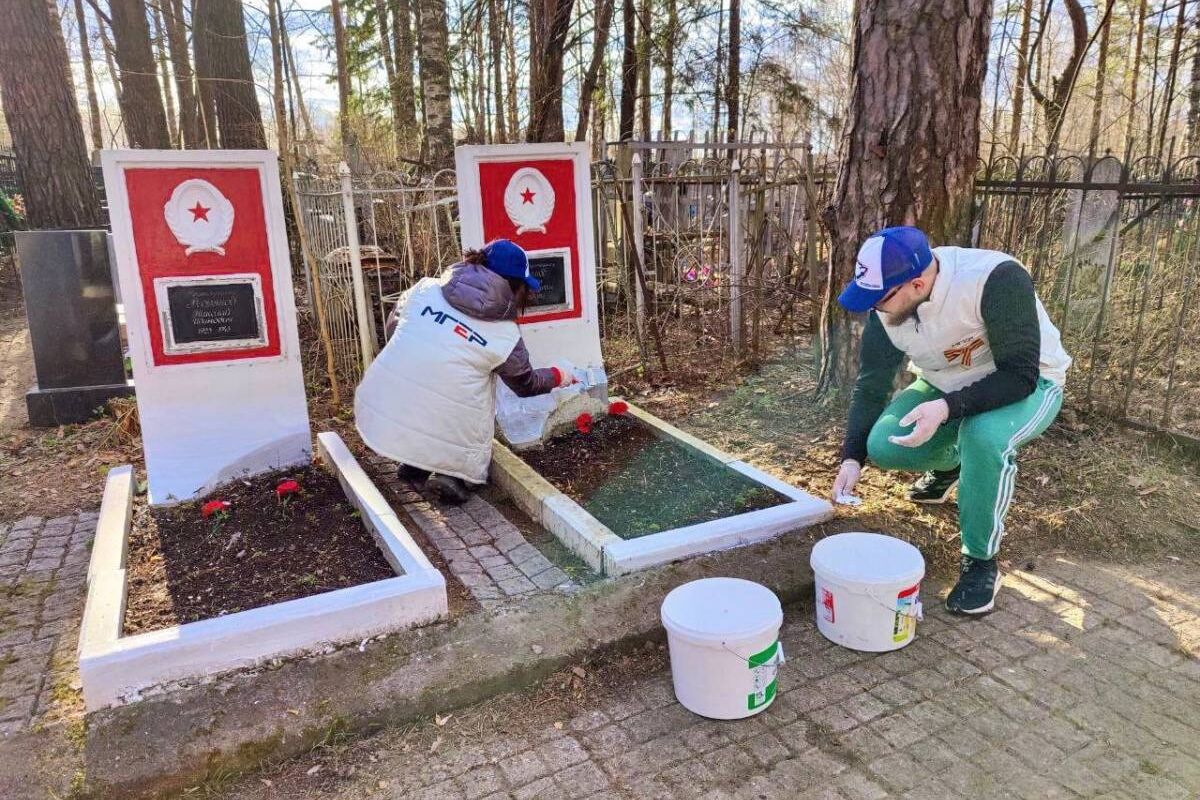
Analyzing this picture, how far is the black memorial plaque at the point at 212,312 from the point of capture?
4008 millimetres

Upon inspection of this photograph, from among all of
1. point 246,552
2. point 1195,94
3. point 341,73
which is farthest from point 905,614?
point 341,73

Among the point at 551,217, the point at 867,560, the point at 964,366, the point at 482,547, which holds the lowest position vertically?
the point at 482,547

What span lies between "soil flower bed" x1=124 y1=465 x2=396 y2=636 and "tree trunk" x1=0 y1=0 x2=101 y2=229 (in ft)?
16.8

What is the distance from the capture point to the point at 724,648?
2469 millimetres

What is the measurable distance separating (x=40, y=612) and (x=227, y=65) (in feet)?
26.0

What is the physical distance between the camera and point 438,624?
300 cm

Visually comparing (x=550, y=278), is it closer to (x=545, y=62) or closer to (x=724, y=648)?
(x=724, y=648)

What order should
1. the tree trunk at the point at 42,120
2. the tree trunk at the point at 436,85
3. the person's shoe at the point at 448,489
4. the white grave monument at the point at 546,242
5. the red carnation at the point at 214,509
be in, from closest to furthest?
the red carnation at the point at 214,509
the person's shoe at the point at 448,489
the white grave monument at the point at 546,242
the tree trunk at the point at 42,120
the tree trunk at the point at 436,85

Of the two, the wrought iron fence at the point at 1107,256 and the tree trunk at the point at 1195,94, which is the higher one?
the tree trunk at the point at 1195,94

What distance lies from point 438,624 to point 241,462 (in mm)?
1948

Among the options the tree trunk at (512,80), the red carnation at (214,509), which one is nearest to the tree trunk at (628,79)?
the tree trunk at (512,80)

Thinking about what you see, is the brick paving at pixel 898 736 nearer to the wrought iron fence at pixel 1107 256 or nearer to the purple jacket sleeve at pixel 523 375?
the purple jacket sleeve at pixel 523 375

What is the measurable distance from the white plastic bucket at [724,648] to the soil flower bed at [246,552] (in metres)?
1.35

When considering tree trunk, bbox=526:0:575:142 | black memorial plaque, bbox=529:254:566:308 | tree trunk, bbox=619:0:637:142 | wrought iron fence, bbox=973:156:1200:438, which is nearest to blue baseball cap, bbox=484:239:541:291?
black memorial plaque, bbox=529:254:566:308
